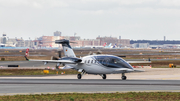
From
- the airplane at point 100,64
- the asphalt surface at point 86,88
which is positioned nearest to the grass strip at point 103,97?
the asphalt surface at point 86,88

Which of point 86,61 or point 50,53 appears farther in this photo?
point 50,53

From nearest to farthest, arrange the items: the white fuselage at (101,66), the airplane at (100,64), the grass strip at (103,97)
A: the grass strip at (103,97) → the white fuselage at (101,66) → the airplane at (100,64)

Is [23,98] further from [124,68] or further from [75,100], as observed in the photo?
[124,68]

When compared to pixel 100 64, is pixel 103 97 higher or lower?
lower

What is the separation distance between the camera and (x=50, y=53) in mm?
64062

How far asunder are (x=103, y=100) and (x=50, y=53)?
4028 centimetres

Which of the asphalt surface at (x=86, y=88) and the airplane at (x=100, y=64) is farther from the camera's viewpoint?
the airplane at (x=100, y=64)

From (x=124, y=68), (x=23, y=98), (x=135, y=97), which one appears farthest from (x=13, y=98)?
(x=124, y=68)

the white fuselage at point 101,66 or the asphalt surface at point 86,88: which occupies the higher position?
the white fuselage at point 101,66

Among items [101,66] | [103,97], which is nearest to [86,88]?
[103,97]

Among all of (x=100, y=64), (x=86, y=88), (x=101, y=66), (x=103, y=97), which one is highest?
(x=100, y=64)

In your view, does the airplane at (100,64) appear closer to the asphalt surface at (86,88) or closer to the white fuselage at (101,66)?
the white fuselage at (101,66)

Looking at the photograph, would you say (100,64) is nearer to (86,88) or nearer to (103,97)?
(86,88)

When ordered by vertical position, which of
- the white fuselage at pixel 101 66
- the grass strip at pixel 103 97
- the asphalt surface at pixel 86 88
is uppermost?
the white fuselage at pixel 101 66
